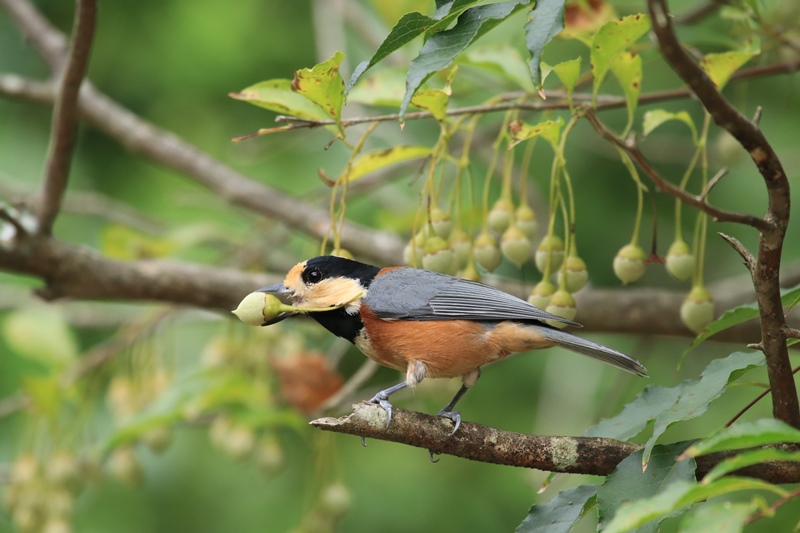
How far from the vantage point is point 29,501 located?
3.52 meters

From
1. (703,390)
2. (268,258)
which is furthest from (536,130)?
(268,258)

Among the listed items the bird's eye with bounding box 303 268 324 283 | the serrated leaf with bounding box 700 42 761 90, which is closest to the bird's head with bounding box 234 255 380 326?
the bird's eye with bounding box 303 268 324 283

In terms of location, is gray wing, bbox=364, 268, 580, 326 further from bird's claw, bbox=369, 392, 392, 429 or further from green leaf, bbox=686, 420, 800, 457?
green leaf, bbox=686, 420, 800, 457

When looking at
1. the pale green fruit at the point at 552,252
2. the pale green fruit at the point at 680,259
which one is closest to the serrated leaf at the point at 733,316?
the pale green fruit at the point at 680,259

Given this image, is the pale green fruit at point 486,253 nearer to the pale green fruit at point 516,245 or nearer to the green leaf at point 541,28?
the pale green fruit at point 516,245

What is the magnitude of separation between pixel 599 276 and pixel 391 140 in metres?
1.25

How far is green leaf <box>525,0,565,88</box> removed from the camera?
1588 mm

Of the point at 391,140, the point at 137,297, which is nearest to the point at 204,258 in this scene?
the point at 391,140

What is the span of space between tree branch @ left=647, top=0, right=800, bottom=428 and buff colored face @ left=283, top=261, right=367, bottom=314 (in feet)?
3.67

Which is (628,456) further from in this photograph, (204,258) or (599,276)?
(204,258)

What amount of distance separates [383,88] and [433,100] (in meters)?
0.53

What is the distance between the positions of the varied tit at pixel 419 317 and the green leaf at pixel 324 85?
1.80 feet

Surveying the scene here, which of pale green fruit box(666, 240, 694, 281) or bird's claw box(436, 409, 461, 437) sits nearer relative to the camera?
bird's claw box(436, 409, 461, 437)

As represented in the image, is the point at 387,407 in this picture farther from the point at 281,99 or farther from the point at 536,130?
the point at 281,99
